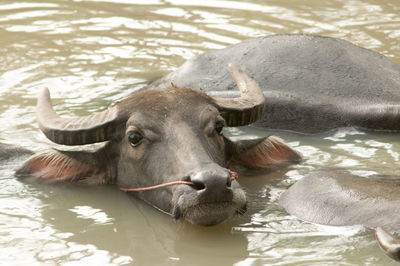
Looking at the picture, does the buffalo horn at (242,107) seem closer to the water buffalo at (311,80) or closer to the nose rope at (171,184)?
the nose rope at (171,184)

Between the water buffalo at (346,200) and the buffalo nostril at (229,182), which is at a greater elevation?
the buffalo nostril at (229,182)

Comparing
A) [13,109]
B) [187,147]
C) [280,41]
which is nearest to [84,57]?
[13,109]

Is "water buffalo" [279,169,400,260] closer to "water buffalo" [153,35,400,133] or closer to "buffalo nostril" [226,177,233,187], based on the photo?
"buffalo nostril" [226,177,233,187]

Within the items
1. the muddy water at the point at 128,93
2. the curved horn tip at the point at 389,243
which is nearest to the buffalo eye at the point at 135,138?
the muddy water at the point at 128,93

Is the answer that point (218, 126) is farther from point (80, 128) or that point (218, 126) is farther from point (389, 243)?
point (389, 243)

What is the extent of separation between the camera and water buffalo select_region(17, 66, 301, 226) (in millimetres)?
5680

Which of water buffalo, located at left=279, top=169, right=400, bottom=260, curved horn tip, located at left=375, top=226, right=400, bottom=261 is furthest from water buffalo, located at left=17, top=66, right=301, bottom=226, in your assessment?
curved horn tip, located at left=375, top=226, right=400, bottom=261

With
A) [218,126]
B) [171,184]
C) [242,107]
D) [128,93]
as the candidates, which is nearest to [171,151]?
[171,184]

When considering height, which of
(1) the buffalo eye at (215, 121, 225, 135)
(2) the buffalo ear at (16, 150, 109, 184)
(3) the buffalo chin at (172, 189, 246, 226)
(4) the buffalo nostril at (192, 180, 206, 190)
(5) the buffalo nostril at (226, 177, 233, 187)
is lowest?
(2) the buffalo ear at (16, 150, 109, 184)

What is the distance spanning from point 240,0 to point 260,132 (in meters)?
5.27

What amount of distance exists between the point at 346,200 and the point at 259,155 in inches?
60.6

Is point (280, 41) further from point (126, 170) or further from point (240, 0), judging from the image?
point (240, 0)

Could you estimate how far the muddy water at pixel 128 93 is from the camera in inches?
219

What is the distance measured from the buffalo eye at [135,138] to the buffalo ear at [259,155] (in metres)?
0.82
